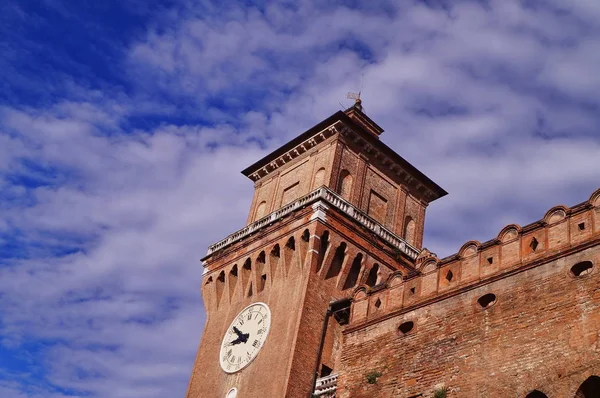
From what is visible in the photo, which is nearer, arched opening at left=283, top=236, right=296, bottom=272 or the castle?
the castle

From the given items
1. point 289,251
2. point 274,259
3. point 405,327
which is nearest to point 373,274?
point 289,251

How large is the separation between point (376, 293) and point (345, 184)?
9.44 metres

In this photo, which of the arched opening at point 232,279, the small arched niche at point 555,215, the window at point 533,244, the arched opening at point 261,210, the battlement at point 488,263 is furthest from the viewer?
the arched opening at point 261,210

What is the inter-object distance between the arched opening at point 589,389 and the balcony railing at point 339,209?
582 inches

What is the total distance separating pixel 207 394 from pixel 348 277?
6551 millimetres

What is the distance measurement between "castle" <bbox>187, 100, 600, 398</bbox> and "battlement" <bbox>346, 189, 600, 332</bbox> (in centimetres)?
4

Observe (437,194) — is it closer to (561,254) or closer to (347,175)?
(347,175)

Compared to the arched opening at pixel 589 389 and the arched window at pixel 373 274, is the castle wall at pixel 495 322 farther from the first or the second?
the arched window at pixel 373 274

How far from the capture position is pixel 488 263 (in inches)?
871

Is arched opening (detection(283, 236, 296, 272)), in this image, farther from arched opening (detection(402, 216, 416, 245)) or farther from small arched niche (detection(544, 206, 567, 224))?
small arched niche (detection(544, 206, 567, 224))

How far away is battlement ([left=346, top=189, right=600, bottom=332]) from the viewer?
2012cm

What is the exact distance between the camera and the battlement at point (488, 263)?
20125 millimetres

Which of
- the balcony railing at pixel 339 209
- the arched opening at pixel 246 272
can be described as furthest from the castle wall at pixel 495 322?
the arched opening at pixel 246 272

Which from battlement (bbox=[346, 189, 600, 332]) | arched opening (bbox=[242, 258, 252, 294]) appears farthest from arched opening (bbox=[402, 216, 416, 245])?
battlement (bbox=[346, 189, 600, 332])
